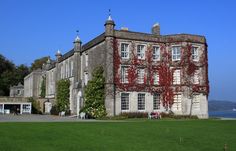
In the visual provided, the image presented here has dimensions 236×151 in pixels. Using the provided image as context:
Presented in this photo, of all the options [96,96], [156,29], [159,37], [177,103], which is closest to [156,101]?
[177,103]

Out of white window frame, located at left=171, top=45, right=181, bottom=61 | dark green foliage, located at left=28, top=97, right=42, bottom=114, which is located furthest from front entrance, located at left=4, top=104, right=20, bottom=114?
white window frame, located at left=171, top=45, right=181, bottom=61

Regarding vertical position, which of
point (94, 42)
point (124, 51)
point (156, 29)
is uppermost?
point (156, 29)

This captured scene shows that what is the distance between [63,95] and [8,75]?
41.4 meters

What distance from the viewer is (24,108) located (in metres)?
62.4

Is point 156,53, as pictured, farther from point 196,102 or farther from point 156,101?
point 196,102

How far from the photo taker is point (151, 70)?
1745 inches

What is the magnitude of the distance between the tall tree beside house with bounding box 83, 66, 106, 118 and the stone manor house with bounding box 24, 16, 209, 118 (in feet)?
2.84

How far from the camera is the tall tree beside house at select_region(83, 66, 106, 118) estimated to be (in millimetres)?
41938

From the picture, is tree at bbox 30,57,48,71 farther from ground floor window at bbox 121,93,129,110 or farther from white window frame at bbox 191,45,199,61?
white window frame at bbox 191,45,199,61

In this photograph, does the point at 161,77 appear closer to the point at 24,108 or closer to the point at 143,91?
the point at 143,91

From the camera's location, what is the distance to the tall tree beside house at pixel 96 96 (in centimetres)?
4194

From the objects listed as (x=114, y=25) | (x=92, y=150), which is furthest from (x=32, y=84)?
(x=92, y=150)

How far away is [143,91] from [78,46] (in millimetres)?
13301

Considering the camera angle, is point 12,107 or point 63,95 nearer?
point 63,95
